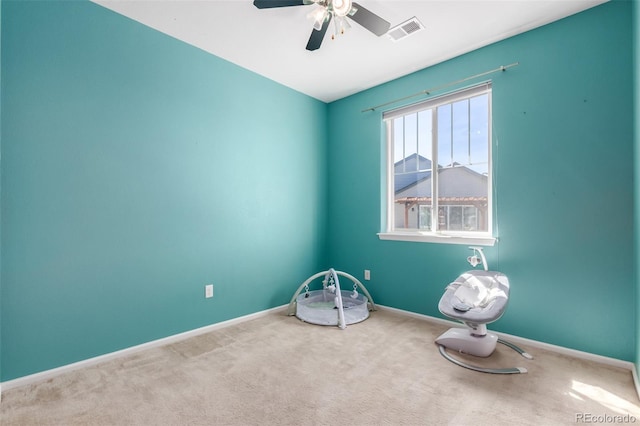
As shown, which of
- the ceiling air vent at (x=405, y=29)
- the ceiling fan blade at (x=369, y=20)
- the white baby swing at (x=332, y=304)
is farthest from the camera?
the white baby swing at (x=332, y=304)

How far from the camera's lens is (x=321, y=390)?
182cm

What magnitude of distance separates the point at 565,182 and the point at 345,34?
6.88 feet

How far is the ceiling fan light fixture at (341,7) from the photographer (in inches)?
71.4

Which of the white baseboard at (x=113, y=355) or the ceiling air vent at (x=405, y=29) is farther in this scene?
the ceiling air vent at (x=405, y=29)

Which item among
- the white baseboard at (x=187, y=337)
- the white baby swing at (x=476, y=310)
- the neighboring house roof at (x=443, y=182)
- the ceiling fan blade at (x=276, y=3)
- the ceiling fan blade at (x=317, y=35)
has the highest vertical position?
the ceiling fan blade at (x=276, y=3)

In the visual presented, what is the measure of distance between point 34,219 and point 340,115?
3.16 m

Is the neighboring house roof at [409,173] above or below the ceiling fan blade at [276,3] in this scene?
below

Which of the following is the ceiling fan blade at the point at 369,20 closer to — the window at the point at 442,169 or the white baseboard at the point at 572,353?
the window at the point at 442,169

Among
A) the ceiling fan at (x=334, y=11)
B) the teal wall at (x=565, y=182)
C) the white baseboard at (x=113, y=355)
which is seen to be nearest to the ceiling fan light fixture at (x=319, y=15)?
the ceiling fan at (x=334, y=11)

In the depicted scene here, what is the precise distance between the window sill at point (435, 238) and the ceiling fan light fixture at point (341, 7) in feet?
6.78

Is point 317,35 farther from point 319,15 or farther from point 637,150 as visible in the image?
point 637,150

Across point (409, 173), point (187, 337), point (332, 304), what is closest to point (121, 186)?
point (187, 337)

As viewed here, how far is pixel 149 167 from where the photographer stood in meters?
2.45

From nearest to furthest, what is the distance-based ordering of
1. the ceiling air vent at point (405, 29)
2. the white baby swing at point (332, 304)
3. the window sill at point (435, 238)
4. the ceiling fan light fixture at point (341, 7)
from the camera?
the ceiling fan light fixture at point (341, 7) < the ceiling air vent at point (405, 29) < the window sill at point (435, 238) < the white baby swing at point (332, 304)
